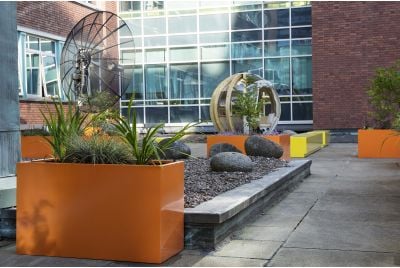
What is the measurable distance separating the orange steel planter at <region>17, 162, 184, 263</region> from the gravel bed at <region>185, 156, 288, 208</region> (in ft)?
3.21

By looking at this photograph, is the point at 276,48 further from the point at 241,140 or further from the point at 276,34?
the point at 241,140

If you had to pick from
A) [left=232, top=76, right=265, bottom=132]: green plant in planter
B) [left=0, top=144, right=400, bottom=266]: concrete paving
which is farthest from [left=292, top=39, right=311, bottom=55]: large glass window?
[left=0, top=144, right=400, bottom=266]: concrete paving

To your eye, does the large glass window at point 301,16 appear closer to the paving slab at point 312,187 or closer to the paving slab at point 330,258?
the paving slab at point 312,187

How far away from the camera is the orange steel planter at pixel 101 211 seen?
476 centimetres

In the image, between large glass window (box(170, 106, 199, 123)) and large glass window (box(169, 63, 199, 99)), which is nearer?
large glass window (box(170, 106, 199, 123))

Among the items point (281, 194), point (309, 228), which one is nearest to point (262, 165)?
point (281, 194)

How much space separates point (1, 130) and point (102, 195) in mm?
2769

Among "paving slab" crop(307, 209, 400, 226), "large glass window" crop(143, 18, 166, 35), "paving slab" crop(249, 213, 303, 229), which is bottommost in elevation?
"paving slab" crop(249, 213, 303, 229)

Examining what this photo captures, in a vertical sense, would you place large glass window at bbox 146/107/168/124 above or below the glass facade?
below

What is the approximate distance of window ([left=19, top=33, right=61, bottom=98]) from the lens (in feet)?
59.4

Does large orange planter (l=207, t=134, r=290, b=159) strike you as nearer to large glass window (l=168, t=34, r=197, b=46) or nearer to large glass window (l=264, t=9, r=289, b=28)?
large glass window (l=264, t=9, r=289, b=28)

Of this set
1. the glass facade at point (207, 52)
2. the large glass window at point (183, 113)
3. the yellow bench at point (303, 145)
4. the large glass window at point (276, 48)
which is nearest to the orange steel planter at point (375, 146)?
the yellow bench at point (303, 145)

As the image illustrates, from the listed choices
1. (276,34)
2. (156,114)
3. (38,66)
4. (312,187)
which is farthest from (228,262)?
(156,114)

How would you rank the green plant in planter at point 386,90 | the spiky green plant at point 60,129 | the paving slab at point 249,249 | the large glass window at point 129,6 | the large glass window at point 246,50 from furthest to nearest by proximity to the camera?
1. the large glass window at point 129,6
2. the large glass window at point 246,50
3. the green plant in planter at point 386,90
4. the spiky green plant at point 60,129
5. the paving slab at point 249,249
